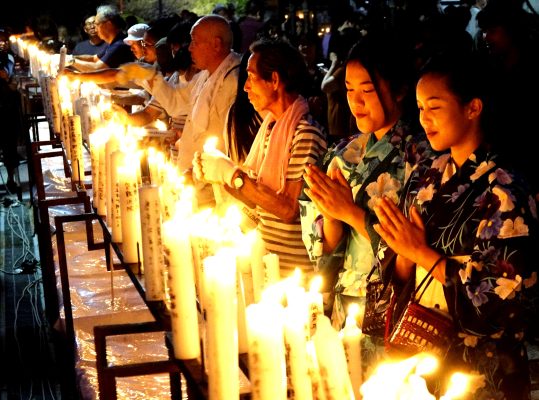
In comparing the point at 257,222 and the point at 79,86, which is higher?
the point at 79,86

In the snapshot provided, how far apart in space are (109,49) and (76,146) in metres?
4.69

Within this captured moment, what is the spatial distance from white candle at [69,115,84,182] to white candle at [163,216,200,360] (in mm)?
2787

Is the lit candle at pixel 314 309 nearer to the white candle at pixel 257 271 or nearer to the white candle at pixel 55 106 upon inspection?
the white candle at pixel 257 271

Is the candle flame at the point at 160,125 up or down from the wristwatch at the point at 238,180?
down

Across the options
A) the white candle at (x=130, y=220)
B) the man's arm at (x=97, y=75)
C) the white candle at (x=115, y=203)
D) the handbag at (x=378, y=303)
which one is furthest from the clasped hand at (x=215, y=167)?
the man's arm at (x=97, y=75)

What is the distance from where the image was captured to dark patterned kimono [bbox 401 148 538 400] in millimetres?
2432

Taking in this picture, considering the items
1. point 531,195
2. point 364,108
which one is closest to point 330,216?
point 364,108

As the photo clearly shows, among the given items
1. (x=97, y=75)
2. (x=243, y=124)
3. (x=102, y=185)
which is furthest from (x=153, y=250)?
(x=97, y=75)

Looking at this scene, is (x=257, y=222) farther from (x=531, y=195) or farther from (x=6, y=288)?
(x=6, y=288)

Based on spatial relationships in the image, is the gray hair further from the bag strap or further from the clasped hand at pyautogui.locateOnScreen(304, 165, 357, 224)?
the bag strap

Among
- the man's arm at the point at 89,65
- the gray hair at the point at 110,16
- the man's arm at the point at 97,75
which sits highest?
the gray hair at the point at 110,16

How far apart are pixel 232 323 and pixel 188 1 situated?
1864 centimetres

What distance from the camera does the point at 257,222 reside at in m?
4.20

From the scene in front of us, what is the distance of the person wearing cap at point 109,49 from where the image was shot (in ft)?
30.1
